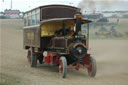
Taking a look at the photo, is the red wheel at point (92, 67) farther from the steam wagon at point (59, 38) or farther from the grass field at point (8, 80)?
the grass field at point (8, 80)

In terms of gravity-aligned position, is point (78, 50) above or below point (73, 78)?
above

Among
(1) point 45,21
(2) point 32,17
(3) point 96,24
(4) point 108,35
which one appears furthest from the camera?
(3) point 96,24

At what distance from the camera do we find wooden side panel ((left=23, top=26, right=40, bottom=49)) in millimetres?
12219

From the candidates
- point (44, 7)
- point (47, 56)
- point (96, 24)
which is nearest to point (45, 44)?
point (47, 56)

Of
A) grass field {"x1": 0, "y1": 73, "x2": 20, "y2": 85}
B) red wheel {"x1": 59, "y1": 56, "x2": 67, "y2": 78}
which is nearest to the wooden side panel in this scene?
red wheel {"x1": 59, "y1": 56, "x2": 67, "y2": 78}

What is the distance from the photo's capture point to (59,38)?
11.0 m

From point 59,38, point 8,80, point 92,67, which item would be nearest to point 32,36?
point 59,38

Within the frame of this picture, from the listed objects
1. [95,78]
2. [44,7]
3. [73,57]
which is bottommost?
[95,78]

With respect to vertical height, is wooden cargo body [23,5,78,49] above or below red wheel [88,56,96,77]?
above

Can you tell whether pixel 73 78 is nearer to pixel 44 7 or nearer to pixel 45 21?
pixel 45 21

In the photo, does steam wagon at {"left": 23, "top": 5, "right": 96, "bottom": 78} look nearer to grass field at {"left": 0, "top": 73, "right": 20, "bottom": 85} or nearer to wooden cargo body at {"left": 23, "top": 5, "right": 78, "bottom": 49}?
wooden cargo body at {"left": 23, "top": 5, "right": 78, "bottom": 49}

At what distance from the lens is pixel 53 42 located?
11594 millimetres

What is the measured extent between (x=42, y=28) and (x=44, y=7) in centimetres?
95

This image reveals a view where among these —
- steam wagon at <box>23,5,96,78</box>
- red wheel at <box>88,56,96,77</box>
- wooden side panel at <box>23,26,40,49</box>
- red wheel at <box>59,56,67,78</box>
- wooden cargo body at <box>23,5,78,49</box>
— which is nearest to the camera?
red wheel at <box>59,56,67,78</box>
